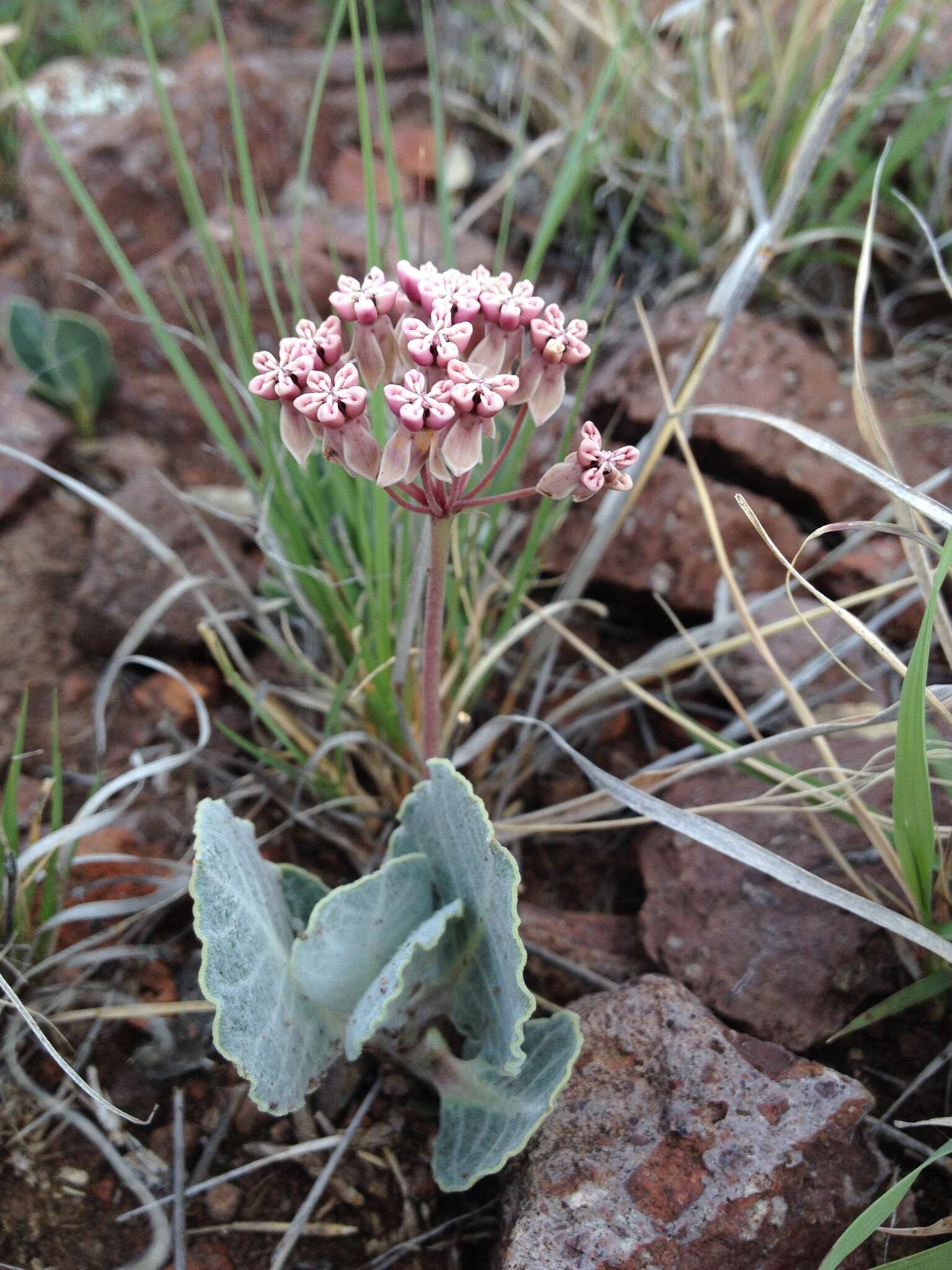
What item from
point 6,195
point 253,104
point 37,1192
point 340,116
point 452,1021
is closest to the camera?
point 37,1192

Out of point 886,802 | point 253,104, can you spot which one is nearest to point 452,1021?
point 886,802

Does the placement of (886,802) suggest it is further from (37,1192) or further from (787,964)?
(37,1192)

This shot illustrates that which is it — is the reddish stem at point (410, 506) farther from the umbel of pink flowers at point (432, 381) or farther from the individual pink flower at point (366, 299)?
the individual pink flower at point (366, 299)

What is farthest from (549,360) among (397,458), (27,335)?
(27,335)

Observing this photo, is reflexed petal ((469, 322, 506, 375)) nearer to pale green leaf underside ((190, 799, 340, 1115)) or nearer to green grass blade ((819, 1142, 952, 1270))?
pale green leaf underside ((190, 799, 340, 1115))

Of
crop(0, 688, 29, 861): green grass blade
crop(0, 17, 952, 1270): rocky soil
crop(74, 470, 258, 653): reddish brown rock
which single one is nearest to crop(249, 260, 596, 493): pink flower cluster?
crop(0, 17, 952, 1270): rocky soil

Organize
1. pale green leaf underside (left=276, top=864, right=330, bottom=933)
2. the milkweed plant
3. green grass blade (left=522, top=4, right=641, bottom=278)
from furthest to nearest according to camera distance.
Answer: green grass blade (left=522, top=4, right=641, bottom=278) < pale green leaf underside (left=276, top=864, right=330, bottom=933) < the milkweed plant
